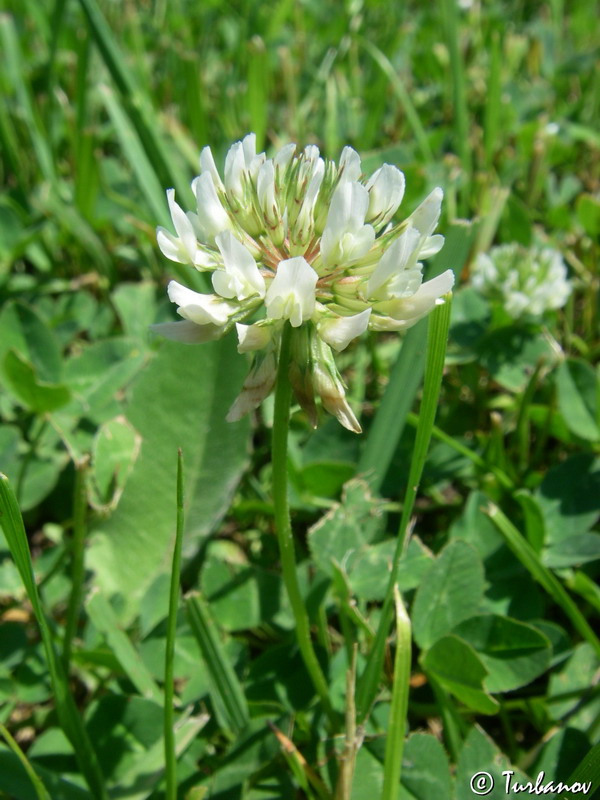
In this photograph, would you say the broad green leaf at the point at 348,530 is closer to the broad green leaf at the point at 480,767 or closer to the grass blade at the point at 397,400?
the grass blade at the point at 397,400

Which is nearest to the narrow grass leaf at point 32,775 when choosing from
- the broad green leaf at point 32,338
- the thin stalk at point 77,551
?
the thin stalk at point 77,551

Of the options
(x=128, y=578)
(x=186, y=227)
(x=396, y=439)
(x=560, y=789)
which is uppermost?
(x=186, y=227)

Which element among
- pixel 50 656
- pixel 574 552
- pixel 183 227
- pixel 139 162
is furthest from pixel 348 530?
pixel 139 162

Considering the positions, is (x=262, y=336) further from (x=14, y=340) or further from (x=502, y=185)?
(x=502, y=185)

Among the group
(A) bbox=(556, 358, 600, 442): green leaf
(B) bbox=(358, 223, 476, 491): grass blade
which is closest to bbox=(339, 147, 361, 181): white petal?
(B) bbox=(358, 223, 476, 491): grass blade

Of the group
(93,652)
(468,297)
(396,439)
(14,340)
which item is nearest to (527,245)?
(468,297)
